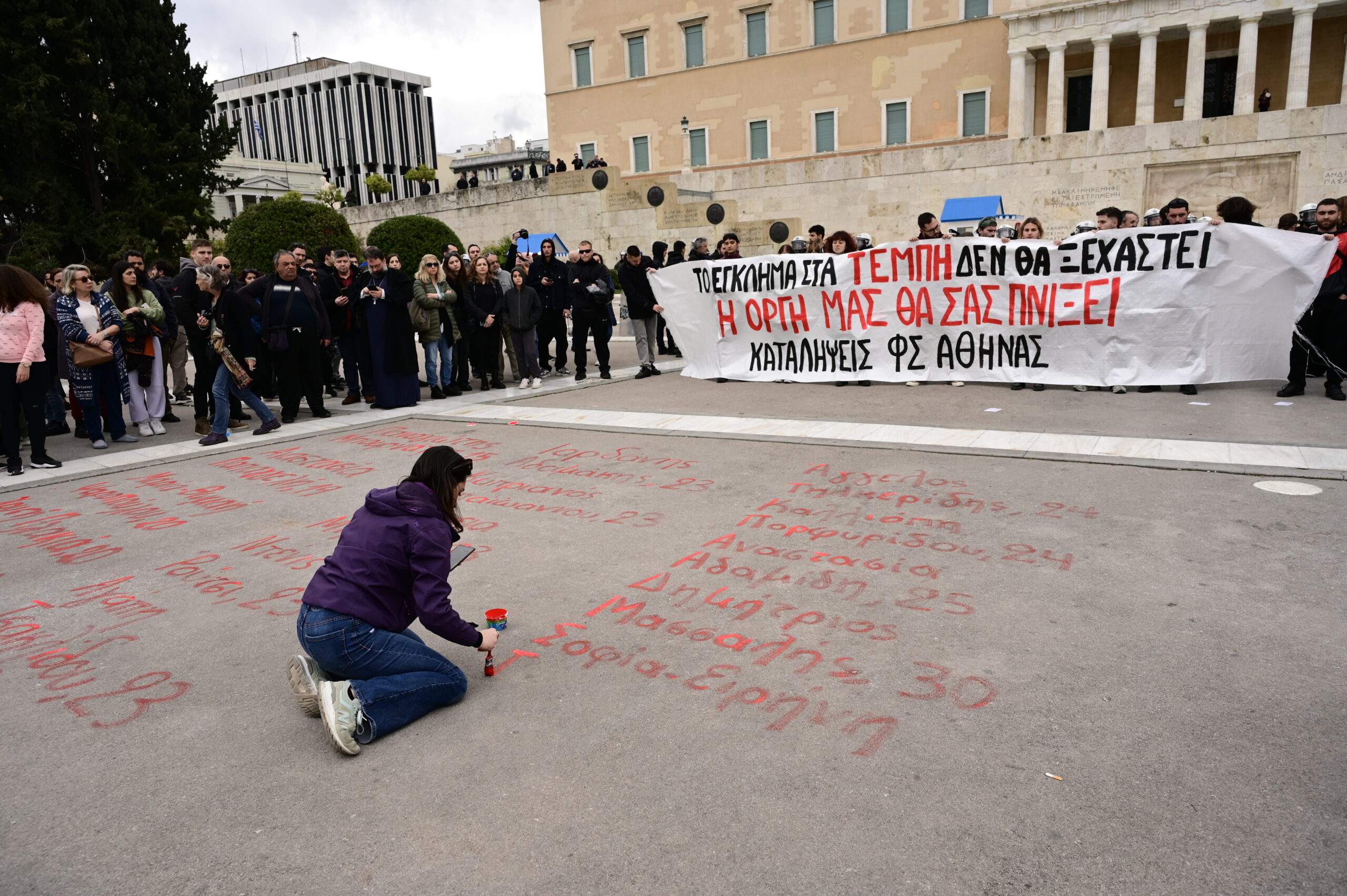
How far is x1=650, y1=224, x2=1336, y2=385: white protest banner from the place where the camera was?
9.71 meters

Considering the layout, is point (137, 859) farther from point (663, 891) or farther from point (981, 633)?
point (981, 633)

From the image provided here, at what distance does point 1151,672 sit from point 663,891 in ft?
7.47

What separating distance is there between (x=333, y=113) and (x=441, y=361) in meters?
166

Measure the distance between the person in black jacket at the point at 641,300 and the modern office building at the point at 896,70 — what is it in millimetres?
29412

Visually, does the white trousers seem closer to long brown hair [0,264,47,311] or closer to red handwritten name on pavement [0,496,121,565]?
long brown hair [0,264,47,311]

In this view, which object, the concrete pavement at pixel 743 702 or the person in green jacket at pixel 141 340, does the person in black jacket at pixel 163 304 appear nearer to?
the person in green jacket at pixel 141 340

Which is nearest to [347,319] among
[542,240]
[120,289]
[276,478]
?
[120,289]

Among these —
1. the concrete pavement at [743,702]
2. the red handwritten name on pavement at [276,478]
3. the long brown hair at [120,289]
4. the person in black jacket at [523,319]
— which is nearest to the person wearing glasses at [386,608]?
the concrete pavement at [743,702]

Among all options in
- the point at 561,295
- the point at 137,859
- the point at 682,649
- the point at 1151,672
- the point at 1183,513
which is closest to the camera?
the point at 137,859

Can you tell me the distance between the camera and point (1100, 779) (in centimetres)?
296

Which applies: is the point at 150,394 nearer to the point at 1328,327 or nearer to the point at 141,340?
the point at 141,340

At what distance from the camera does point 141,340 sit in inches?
A: 411

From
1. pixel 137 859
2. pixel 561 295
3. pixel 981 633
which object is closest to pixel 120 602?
pixel 137 859

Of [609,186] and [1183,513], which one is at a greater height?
[609,186]
